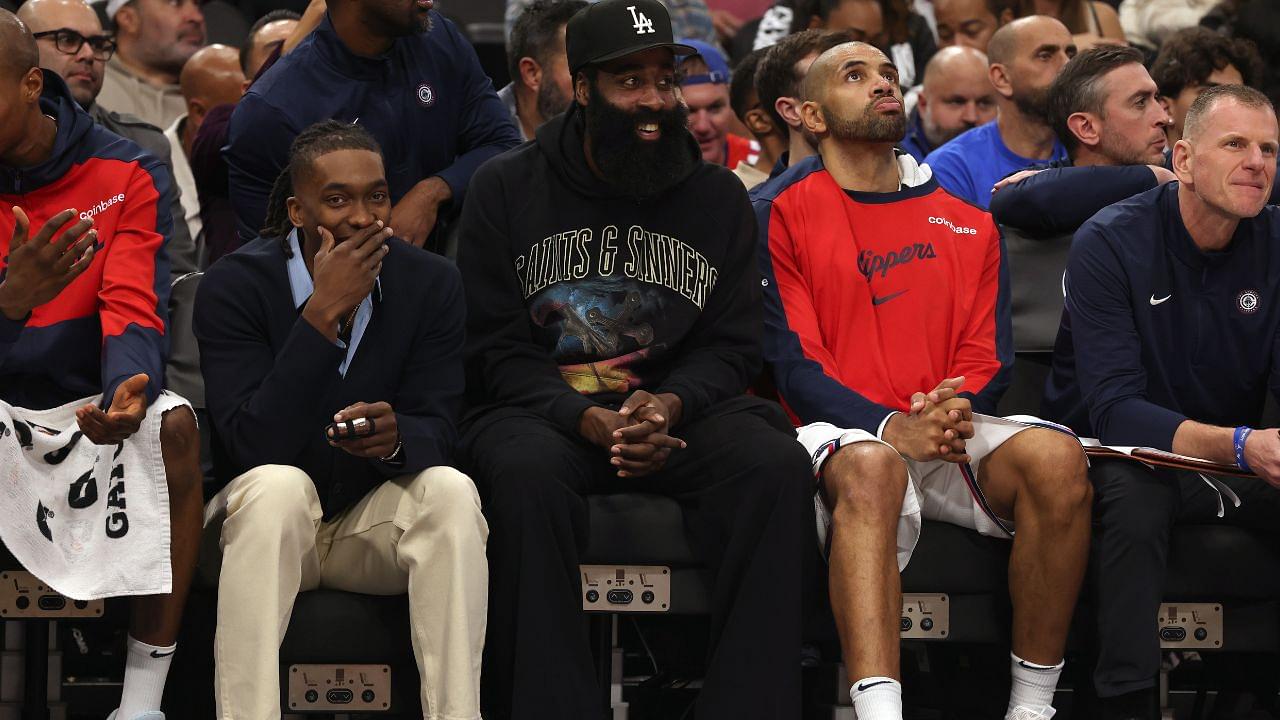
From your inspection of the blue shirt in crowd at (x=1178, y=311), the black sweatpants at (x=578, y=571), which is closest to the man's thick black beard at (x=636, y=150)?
the black sweatpants at (x=578, y=571)

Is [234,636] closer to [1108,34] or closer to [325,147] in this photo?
[325,147]

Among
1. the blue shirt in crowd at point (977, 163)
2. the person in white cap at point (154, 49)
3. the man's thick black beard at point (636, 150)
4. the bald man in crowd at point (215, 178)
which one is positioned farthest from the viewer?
the person in white cap at point (154, 49)

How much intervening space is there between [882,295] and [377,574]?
1.54 metres

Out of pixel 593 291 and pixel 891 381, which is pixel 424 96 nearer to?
pixel 593 291

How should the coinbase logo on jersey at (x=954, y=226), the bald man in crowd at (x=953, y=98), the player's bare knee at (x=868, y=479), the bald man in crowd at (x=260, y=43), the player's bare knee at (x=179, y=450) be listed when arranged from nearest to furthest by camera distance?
the player's bare knee at (x=179, y=450), the player's bare knee at (x=868, y=479), the coinbase logo on jersey at (x=954, y=226), the bald man in crowd at (x=260, y=43), the bald man in crowd at (x=953, y=98)

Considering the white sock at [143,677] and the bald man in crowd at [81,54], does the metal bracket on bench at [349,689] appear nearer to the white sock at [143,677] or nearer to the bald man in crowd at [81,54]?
the white sock at [143,677]

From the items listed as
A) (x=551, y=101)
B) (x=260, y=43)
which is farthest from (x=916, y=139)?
(x=260, y=43)

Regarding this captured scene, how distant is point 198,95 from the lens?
6090 millimetres

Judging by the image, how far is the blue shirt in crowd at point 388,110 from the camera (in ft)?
14.6

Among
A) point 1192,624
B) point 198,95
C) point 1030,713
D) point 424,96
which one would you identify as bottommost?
point 1030,713

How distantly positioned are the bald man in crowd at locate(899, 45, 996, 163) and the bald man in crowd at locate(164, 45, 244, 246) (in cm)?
251

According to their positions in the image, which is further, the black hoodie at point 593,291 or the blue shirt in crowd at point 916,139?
the blue shirt in crowd at point 916,139

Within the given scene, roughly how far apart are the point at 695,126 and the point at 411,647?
2869 millimetres

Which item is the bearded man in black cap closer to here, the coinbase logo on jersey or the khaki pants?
the khaki pants
